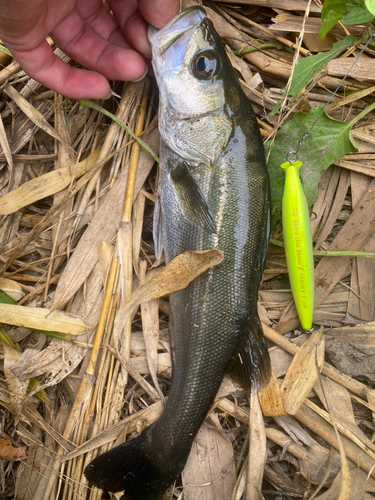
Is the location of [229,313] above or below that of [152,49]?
below

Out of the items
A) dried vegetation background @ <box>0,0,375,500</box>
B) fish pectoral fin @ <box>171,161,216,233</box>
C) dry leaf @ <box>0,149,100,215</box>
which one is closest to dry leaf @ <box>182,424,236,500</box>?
dried vegetation background @ <box>0,0,375,500</box>

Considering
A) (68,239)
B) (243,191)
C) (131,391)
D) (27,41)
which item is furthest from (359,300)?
(27,41)

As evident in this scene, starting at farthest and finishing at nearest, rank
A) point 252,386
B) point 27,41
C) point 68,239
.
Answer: point 68,239 < point 252,386 < point 27,41

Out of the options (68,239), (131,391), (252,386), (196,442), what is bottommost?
(196,442)

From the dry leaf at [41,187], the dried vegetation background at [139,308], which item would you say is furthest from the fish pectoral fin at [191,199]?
the dry leaf at [41,187]

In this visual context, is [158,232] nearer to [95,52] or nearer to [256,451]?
[95,52]

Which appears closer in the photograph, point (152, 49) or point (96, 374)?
point (152, 49)

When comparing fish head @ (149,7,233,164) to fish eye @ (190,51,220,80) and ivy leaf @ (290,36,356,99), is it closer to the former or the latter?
fish eye @ (190,51,220,80)

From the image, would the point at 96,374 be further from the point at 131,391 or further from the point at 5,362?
the point at 5,362
